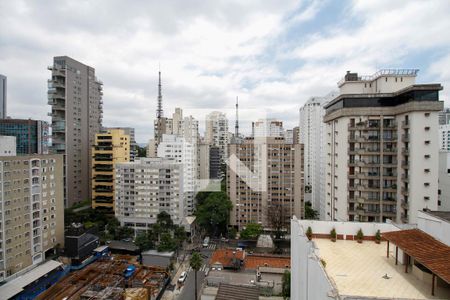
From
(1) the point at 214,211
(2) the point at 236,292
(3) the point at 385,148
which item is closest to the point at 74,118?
(1) the point at 214,211

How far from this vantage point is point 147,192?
1856 cm

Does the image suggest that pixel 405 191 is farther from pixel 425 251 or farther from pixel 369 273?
pixel 369 273

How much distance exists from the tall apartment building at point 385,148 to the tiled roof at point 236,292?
4.68m

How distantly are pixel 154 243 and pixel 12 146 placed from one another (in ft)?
29.7

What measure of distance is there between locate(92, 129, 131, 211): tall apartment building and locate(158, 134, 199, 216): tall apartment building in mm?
3717

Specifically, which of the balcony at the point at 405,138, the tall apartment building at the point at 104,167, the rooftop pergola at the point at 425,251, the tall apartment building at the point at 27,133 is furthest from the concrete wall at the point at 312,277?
the tall apartment building at the point at 27,133

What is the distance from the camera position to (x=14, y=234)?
40.6ft

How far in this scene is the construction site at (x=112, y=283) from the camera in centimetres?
1066

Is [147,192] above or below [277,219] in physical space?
above

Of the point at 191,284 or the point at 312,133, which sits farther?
the point at 312,133

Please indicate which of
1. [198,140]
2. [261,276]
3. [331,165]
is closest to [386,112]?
[331,165]

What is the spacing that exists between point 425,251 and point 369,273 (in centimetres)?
65

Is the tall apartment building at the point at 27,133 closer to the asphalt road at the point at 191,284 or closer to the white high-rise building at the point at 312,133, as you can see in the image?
the asphalt road at the point at 191,284

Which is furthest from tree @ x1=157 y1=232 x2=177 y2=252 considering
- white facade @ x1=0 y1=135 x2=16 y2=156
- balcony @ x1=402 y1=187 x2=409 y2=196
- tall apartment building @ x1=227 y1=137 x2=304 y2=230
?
balcony @ x1=402 y1=187 x2=409 y2=196
